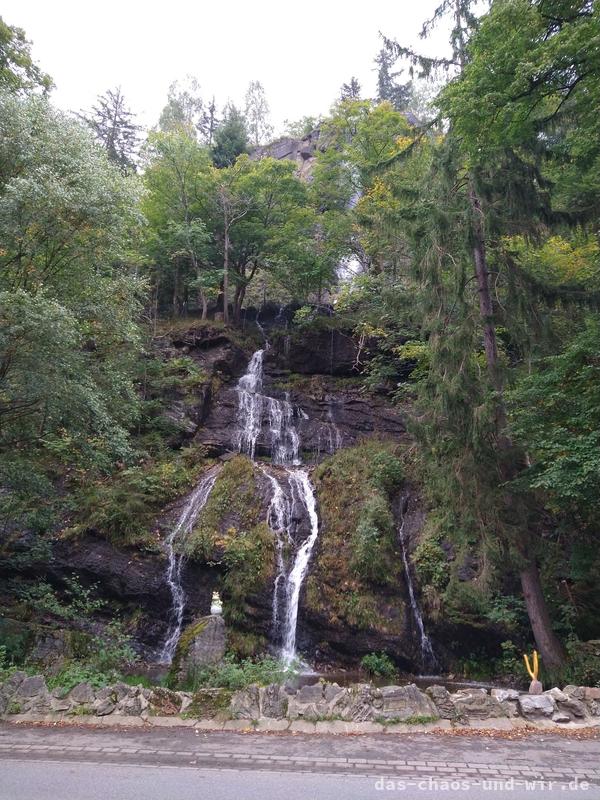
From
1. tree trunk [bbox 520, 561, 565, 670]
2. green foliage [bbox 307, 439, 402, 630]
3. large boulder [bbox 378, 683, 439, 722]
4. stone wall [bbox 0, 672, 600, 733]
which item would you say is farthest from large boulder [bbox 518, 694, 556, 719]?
green foliage [bbox 307, 439, 402, 630]

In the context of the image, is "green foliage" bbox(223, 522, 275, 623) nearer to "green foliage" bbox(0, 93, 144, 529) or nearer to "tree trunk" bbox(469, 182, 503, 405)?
"green foliage" bbox(0, 93, 144, 529)

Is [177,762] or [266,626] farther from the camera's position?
[266,626]

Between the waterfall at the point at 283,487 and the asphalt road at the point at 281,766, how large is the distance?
571 cm

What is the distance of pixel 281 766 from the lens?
532 cm

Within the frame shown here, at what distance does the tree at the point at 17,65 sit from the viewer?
37.3ft

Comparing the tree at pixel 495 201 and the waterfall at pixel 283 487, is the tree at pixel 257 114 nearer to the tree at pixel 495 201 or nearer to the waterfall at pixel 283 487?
the waterfall at pixel 283 487

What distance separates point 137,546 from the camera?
519 inches

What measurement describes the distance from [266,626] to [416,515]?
479cm

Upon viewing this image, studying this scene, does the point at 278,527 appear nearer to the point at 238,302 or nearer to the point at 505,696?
the point at 505,696

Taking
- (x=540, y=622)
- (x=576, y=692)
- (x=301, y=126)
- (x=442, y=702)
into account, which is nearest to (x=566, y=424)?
(x=540, y=622)

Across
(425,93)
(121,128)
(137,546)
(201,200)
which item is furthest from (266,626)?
(425,93)

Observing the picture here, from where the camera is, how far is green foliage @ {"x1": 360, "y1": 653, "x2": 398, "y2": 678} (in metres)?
10.9

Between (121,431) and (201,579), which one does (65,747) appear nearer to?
(121,431)

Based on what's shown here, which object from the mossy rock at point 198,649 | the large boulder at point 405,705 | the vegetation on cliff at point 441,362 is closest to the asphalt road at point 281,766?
the large boulder at point 405,705
